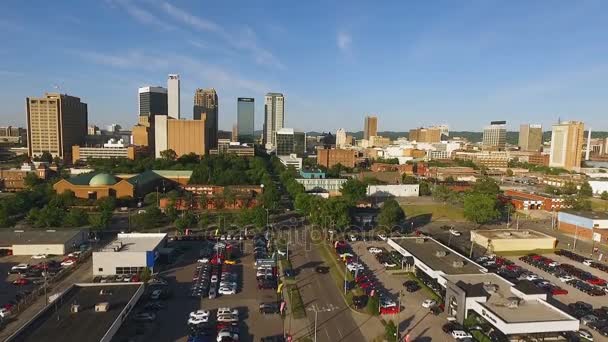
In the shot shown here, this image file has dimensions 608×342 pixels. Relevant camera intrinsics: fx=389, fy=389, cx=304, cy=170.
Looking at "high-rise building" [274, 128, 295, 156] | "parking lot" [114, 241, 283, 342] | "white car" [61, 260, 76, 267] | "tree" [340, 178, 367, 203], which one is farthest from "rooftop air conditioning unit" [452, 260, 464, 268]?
"high-rise building" [274, 128, 295, 156]

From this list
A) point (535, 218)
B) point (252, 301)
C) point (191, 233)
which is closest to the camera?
point (252, 301)

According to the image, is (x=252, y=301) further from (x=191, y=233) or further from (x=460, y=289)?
(x=191, y=233)

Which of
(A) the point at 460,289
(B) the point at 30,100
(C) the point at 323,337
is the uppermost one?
(B) the point at 30,100

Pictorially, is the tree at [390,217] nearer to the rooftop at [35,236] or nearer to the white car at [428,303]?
the white car at [428,303]

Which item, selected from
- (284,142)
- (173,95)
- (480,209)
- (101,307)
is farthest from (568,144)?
(173,95)

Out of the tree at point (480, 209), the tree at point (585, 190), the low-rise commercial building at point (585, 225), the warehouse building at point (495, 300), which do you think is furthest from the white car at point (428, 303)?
the tree at point (585, 190)

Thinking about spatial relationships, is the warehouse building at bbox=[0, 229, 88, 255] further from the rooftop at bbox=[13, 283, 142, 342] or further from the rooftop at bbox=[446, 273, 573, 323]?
the rooftop at bbox=[446, 273, 573, 323]

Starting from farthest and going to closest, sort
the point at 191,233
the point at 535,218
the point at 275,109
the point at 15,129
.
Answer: the point at 275,109, the point at 15,129, the point at 535,218, the point at 191,233

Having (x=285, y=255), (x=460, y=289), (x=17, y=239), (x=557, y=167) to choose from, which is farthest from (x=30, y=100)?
(x=557, y=167)
